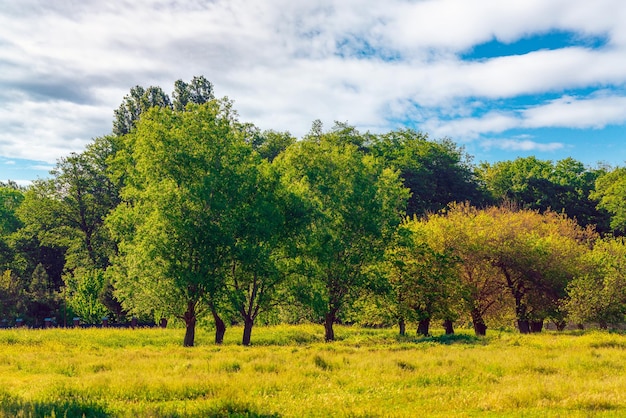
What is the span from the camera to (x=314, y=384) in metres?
16.0

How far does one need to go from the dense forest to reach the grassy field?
21.9 feet

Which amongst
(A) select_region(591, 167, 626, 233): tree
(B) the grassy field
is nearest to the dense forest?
(B) the grassy field

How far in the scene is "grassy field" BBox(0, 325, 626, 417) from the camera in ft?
41.3

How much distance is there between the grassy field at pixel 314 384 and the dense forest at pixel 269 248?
6.66 metres

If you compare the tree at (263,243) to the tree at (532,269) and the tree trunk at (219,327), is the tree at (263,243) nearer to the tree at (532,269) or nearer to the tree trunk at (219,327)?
the tree trunk at (219,327)

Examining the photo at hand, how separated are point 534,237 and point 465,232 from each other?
6764 mm

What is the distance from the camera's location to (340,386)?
15969 mm

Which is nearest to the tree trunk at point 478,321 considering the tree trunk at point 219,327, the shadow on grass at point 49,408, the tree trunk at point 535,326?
the tree trunk at point 535,326

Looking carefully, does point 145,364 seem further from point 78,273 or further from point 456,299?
point 78,273

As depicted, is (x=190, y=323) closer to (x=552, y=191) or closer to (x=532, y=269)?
(x=532, y=269)

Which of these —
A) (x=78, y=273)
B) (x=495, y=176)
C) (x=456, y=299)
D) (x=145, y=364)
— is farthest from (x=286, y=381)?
(x=495, y=176)

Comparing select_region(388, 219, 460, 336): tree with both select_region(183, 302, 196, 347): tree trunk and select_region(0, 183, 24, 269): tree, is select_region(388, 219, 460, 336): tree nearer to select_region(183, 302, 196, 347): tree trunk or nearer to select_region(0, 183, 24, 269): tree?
select_region(183, 302, 196, 347): tree trunk

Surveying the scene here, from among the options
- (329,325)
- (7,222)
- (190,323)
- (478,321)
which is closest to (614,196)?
(478,321)

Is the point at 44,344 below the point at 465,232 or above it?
below
